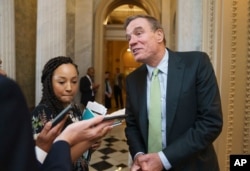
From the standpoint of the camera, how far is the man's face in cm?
198

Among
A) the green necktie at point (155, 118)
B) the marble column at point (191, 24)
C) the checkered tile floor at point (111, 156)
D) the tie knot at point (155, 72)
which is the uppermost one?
the marble column at point (191, 24)

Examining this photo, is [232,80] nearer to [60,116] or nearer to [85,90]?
[60,116]

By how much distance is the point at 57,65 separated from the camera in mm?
2234

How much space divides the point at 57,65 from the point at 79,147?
112cm

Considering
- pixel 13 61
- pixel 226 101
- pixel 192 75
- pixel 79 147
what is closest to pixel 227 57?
pixel 226 101

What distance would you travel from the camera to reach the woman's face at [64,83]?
2.16 m

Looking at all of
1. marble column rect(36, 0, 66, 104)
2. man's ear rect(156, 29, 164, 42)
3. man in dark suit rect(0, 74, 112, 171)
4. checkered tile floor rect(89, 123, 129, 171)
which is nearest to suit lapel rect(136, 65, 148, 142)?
man's ear rect(156, 29, 164, 42)

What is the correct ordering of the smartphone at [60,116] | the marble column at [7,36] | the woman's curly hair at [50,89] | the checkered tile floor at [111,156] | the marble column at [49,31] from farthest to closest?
1. the checkered tile floor at [111,156]
2. the marble column at [49,31]
3. the marble column at [7,36]
4. the woman's curly hair at [50,89]
5. the smartphone at [60,116]

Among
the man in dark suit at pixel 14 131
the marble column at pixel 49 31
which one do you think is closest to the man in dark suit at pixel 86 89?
the marble column at pixel 49 31

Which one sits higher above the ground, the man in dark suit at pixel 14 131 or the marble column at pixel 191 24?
the marble column at pixel 191 24

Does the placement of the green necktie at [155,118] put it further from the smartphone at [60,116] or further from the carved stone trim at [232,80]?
the carved stone trim at [232,80]

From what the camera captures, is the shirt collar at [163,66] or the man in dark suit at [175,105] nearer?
the man in dark suit at [175,105]

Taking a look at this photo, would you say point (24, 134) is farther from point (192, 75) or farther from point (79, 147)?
point (192, 75)

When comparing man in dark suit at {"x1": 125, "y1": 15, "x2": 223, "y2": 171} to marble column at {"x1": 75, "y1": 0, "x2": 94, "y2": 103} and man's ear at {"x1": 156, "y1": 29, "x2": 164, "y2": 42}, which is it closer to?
man's ear at {"x1": 156, "y1": 29, "x2": 164, "y2": 42}
